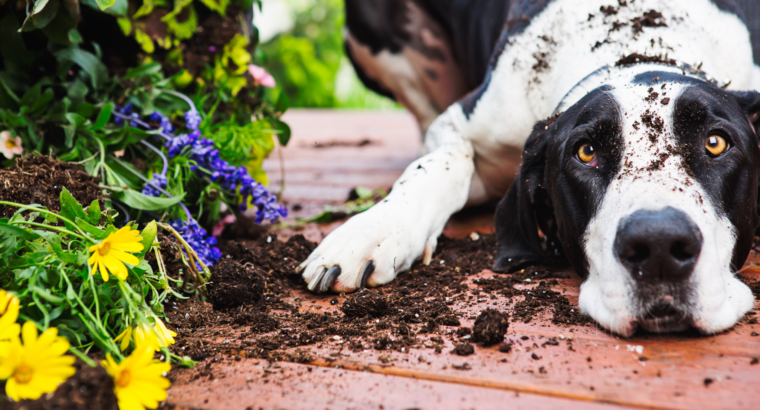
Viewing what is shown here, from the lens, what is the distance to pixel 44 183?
1656 mm

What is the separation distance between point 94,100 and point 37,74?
226 mm

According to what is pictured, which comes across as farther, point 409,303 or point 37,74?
point 37,74

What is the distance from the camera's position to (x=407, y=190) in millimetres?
2066

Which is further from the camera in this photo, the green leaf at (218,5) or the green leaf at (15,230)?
the green leaf at (218,5)

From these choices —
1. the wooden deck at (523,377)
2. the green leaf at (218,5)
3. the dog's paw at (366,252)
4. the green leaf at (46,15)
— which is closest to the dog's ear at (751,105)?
the wooden deck at (523,377)

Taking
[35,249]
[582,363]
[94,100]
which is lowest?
[582,363]

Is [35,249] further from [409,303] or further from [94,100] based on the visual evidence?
[94,100]

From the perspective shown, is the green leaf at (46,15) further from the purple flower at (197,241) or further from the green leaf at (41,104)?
the purple flower at (197,241)

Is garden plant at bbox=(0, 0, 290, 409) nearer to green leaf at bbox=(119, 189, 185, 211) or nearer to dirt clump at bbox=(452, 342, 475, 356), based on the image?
green leaf at bbox=(119, 189, 185, 211)

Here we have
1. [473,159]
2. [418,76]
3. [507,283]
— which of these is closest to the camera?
[507,283]

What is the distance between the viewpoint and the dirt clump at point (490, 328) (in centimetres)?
125

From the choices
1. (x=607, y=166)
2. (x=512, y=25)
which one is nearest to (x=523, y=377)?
(x=607, y=166)

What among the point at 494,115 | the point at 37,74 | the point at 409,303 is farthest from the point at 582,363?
the point at 37,74

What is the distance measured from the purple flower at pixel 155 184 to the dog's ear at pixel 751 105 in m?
1.85
